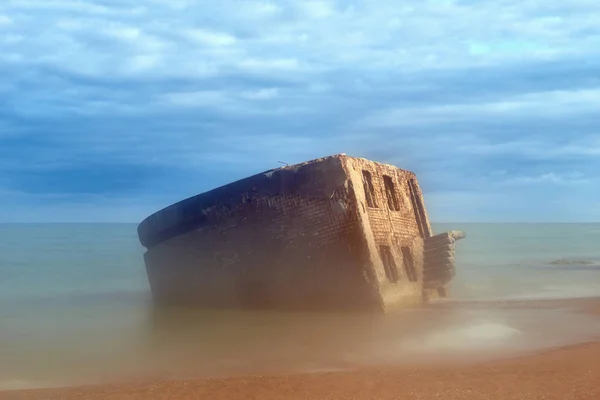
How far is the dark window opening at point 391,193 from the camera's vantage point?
11961 mm

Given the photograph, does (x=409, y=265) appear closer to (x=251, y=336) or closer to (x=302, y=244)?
(x=302, y=244)

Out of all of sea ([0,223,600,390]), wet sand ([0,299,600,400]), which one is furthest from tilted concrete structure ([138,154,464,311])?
wet sand ([0,299,600,400])

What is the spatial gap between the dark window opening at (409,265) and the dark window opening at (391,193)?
82cm

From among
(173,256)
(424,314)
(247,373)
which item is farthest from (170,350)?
(424,314)

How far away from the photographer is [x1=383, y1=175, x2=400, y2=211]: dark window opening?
471 inches

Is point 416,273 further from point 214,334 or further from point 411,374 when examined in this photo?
point 411,374

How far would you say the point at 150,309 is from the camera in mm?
12922

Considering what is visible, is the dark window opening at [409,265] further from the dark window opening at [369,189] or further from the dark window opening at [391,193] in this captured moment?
the dark window opening at [369,189]

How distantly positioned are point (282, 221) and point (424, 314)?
2.85m

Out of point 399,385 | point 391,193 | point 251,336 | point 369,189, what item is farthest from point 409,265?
point 399,385

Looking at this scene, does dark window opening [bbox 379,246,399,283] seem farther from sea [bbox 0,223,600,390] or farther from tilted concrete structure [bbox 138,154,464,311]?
sea [bbox 0,223,600,390]

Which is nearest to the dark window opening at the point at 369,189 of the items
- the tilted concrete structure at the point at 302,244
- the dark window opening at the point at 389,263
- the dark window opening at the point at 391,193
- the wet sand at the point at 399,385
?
the tilted concrete structure at the point at 302,244

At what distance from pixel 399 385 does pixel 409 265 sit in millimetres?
5764

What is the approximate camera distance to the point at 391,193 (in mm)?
12109
